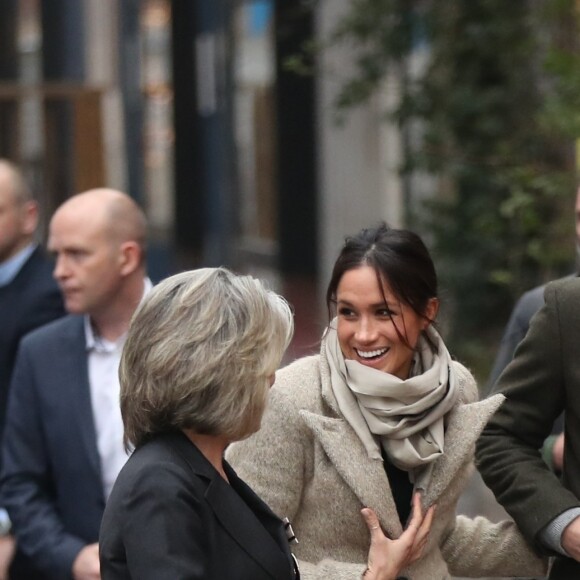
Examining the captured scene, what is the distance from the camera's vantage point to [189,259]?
1542 cm

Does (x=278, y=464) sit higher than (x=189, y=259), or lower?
higher

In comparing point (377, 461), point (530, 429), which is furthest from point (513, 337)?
point (377, 461)

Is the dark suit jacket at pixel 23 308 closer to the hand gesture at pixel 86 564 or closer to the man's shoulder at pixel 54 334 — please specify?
the man's shoulder at pixel 54 334

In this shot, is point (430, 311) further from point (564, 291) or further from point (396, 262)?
point (564, 291)

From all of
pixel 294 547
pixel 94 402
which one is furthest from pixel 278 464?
pixel 94 402

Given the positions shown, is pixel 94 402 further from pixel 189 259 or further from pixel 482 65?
pixel 189 259

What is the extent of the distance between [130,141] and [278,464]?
10.7 metres

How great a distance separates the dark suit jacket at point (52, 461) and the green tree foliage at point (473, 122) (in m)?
5.77

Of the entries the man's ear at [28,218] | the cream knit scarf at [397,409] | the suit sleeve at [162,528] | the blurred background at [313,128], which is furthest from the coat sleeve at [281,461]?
the blurred background at [313,128]

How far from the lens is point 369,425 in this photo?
136 inches

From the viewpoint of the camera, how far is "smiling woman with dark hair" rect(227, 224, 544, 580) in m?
3.41

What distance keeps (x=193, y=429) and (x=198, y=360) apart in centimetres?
14

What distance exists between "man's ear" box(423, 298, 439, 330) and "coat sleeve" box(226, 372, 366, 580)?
0.39 metres

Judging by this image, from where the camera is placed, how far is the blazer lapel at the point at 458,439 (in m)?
3.48
